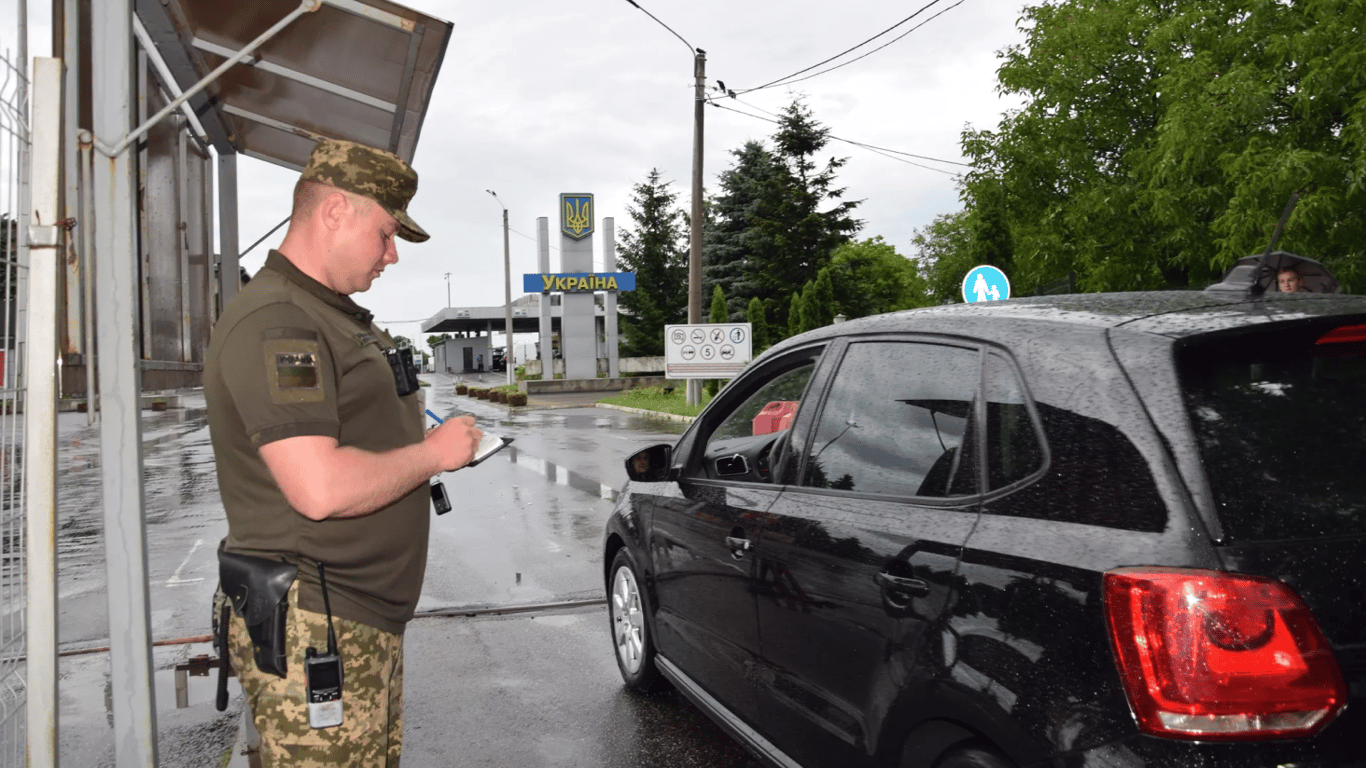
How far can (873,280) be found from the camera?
66.1 meters

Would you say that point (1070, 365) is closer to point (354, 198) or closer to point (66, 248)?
point (354, 198)

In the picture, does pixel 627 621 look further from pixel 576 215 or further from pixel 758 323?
pixel 576 215

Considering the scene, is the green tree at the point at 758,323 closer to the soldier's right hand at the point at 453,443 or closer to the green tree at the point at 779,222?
the green tree at the point at 779,222

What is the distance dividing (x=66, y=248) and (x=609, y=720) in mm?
2859

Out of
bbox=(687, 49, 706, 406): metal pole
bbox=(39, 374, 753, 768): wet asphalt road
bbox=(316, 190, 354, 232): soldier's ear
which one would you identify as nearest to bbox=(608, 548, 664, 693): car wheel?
bbox=(39, 374, 753, 768): wet asphalt road

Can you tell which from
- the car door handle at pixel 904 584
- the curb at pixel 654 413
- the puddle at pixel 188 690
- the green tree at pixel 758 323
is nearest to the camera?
the car door handle at pixel 904 584

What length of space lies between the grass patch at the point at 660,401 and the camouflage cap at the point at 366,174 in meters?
21.3

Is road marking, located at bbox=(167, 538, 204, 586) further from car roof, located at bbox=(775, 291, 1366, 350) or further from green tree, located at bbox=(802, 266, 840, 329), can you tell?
green tree, located at bbox=(802, 266, 840, 329)

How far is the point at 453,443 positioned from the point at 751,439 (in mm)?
2006

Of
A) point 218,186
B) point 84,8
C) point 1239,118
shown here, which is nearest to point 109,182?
point 84,8

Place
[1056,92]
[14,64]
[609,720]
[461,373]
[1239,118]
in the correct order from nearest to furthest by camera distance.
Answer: [14,64]
[609,720]
[1239,118]
[1056,92]
[461,373]

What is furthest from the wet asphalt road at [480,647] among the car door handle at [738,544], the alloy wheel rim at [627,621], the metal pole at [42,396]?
the metal pole at [42,396]

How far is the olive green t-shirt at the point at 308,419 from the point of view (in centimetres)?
203

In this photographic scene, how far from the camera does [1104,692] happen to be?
192 cm
